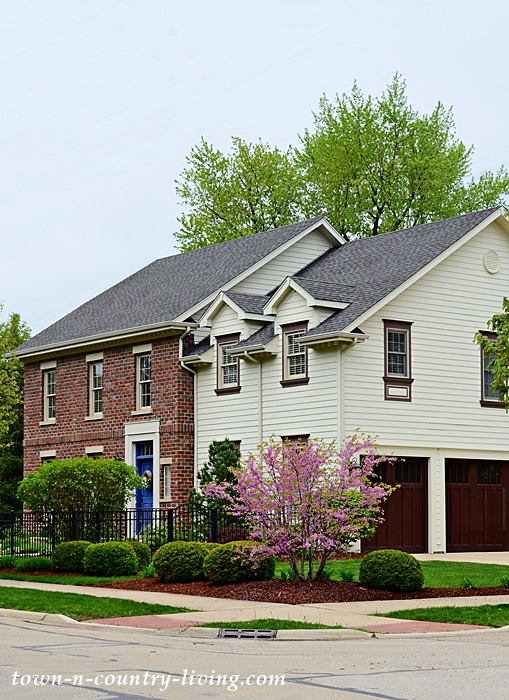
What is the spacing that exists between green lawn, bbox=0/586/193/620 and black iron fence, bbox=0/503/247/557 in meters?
5.78

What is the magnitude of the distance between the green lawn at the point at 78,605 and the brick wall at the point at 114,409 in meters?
14.4

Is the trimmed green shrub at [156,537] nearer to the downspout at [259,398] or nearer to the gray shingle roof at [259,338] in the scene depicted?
the downspout at [259,398]

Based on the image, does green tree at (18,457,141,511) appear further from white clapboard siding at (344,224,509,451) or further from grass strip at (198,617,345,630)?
grass strip at (198,617,345,630)

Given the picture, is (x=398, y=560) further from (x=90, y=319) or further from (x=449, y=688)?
(x=90, y=319)

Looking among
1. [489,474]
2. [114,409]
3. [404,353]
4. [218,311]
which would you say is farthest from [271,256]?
[489,474]

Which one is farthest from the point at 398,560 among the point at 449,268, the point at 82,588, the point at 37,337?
the point at 37,337

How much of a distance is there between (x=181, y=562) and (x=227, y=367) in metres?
12.8

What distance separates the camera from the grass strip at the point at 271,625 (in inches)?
602

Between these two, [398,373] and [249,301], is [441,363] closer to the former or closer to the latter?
[398,373]

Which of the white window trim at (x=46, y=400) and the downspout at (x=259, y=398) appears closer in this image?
the downspout at (x=259, y=398)

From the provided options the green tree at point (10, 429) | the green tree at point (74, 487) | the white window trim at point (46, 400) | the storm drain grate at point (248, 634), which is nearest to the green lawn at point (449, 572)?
the green tree at point (74, 487)

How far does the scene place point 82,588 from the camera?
2153 cm

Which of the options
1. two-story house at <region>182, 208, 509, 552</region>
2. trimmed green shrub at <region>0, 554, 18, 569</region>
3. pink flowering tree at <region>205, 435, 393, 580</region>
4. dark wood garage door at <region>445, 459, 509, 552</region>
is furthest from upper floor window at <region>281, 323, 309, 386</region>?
pink flowering tree at <region>205, 435, 393, 580</region>

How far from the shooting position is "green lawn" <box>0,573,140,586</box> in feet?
73.6
